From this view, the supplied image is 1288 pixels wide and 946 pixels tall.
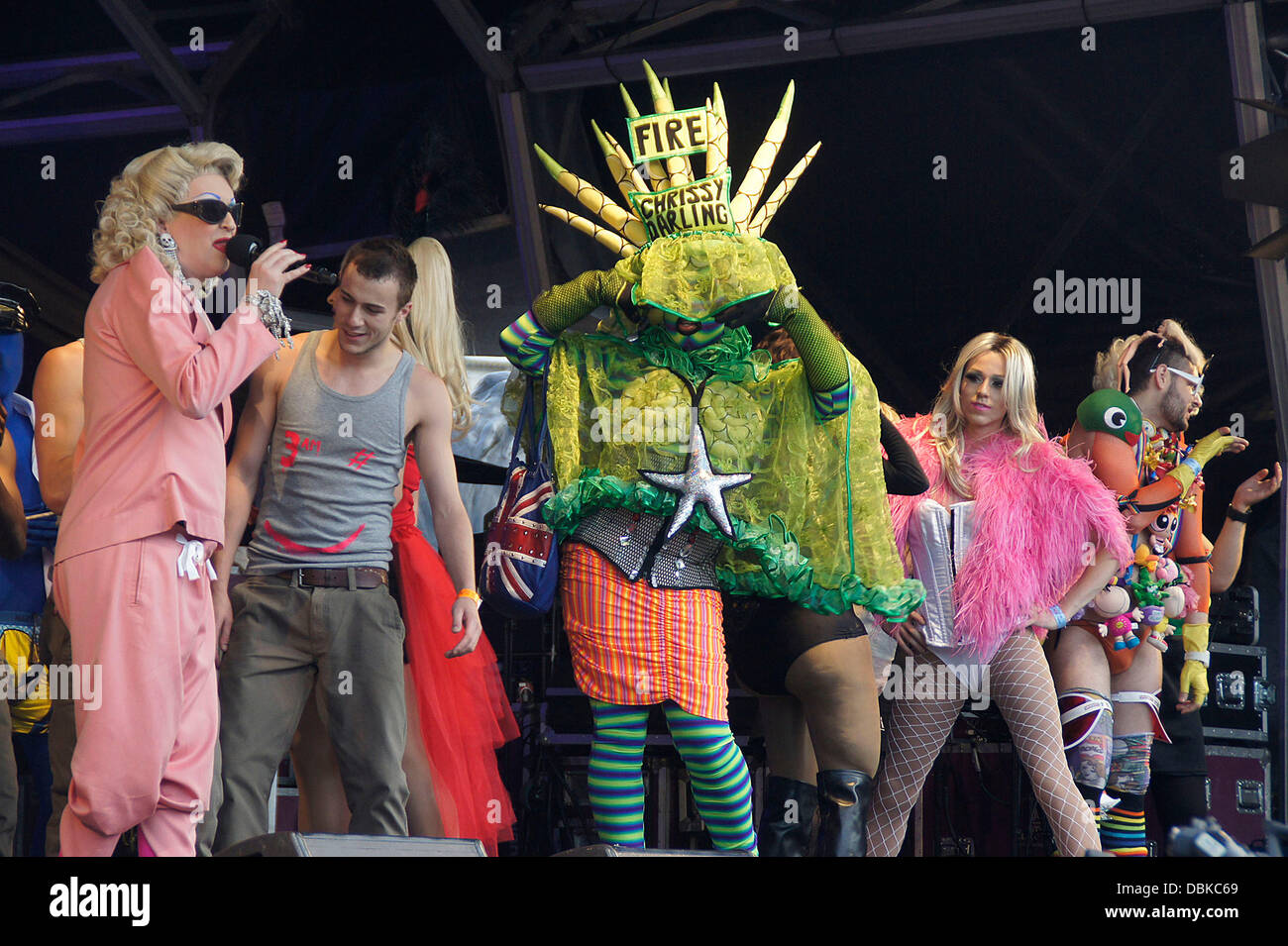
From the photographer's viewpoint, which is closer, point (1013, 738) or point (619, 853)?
point (619, 853)

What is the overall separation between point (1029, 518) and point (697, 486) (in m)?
1.25

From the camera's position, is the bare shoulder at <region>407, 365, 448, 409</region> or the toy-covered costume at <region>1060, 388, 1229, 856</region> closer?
the bare shoulder at <region>407, 365, 448, 409</region>

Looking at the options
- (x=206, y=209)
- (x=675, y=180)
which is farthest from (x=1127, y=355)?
(x=206, y=209)

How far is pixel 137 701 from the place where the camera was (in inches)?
117

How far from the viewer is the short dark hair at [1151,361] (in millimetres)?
5066

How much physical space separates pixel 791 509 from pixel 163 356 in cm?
171

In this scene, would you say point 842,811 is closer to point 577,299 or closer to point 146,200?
point 577,299

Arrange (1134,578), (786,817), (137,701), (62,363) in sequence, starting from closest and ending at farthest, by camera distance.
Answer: (137,701) < (62,363) < (786,817) < (1134,578)

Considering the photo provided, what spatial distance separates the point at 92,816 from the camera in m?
2.92

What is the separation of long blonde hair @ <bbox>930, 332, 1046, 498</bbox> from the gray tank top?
5.77 feet

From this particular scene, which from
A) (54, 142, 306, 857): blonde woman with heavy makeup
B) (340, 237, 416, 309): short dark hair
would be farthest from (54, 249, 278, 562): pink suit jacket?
(340, 237, 416, 309): short dark hair

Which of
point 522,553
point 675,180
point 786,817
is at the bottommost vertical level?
point 786,817

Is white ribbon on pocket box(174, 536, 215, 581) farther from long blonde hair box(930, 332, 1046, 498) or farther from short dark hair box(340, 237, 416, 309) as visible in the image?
long blonde hair box(930, 332, 1046, 498)

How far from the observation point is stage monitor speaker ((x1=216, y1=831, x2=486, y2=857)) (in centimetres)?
271
